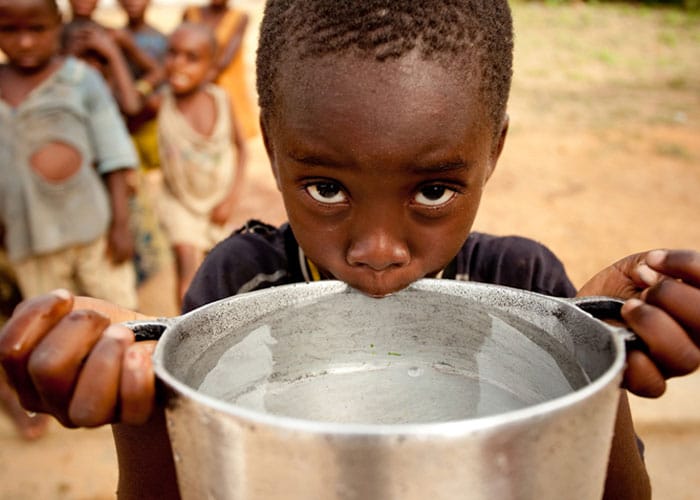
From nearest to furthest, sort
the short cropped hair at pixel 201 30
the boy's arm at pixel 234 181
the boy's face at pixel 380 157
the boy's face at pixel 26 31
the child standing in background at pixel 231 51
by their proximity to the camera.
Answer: the boy's face at pixel 380 157
the boy's face at pixel 26 31
the boy's arm at pixel 234 181
the short cropped hair at pixel 201 30
the child standing in background at pixel 231 51

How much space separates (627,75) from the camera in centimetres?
732

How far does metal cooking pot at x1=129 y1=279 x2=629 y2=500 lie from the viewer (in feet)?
1.37

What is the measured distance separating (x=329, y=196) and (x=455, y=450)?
40cm

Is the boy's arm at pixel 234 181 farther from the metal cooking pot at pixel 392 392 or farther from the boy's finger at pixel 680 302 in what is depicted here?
the boy's finger at pixel 680 302

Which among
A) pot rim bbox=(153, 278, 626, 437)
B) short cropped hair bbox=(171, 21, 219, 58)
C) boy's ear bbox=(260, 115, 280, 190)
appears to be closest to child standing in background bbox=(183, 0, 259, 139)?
short cropped hair bbox=(171, 21, 219, 58)

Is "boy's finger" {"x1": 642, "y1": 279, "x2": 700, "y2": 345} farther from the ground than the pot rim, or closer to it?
closer to it

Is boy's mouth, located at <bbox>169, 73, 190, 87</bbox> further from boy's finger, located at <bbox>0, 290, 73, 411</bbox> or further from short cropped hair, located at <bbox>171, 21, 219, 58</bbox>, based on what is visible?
boy's finger, located at <bbox>0, 290, 73, 411</bbox>

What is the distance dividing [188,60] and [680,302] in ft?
9.23

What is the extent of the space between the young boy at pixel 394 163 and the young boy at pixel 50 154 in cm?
171

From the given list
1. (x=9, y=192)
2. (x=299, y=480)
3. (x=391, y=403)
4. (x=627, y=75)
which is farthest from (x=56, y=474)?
(x=627, y=75)

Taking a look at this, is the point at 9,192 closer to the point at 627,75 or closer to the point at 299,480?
the point at 299,480

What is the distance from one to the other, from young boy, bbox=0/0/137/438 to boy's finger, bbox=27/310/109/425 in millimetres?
1963

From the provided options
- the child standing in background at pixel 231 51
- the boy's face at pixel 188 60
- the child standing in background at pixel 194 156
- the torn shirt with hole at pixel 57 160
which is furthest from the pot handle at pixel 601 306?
the child standing in background at pixel 231 51

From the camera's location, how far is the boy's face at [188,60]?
3021 mm
